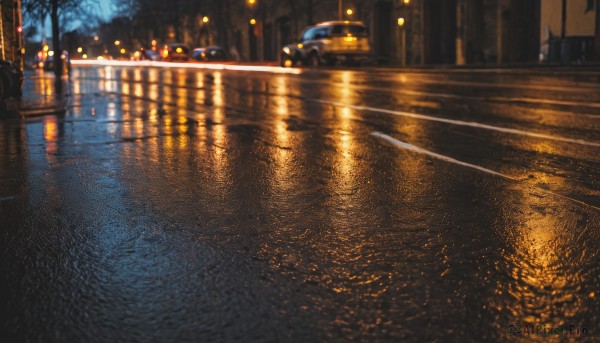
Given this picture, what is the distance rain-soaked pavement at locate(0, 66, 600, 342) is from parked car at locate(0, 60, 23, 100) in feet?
18.0

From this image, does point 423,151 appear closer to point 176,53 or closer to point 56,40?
point 56,40

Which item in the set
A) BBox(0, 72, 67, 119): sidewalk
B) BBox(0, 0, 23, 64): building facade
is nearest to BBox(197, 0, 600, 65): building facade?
BBox(0, 0, 23, 64): building facade

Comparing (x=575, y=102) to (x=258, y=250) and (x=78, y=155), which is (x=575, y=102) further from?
(x=258, y=250)

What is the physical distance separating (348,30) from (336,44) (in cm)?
95

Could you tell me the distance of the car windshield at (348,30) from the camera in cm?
3588

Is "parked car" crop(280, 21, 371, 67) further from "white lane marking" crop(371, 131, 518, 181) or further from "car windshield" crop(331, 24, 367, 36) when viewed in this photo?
"white lane marking" crop(371, 131, 518, 181)

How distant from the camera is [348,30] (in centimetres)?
3606

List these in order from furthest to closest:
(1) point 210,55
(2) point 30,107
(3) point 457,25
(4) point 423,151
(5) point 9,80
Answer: (1) point 210,55 → (3) point 457,25 → (5) point 9,80 → (2) point 30,107 → (4) point 423,151

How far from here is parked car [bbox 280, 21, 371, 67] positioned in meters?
35.9

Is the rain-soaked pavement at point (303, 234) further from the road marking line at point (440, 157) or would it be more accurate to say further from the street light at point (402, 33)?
the street light at point (402, 33)

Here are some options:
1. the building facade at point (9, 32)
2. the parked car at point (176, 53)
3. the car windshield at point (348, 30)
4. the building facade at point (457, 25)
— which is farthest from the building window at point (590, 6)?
the parked car at point (176, 53)

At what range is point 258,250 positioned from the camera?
4.54 meters

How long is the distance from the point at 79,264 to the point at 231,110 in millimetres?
11346

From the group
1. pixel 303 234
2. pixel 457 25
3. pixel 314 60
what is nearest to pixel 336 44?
pixel 314 60
